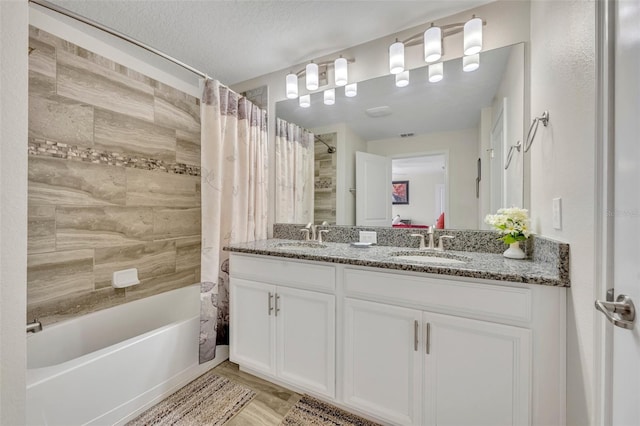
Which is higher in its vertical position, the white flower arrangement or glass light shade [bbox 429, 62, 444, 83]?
glass light shade [bbox 429, 62, 444, 83]

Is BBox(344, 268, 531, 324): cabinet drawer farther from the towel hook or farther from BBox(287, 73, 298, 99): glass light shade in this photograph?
BBox(287, 73, 298, 99): glass light shade

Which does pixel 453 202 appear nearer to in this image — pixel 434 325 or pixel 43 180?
pixel 434 325

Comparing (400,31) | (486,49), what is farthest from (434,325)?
(400,31)

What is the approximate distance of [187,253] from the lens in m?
2.48

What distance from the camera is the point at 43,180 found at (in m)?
1.58

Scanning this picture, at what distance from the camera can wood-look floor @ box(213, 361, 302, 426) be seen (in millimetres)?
1434

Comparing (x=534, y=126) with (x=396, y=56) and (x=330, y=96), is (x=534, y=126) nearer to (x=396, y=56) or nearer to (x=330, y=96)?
(x=396, y=56)

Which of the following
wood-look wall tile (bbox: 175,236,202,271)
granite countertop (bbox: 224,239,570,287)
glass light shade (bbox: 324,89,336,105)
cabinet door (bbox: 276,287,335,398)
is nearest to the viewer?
granite countertop (bbox: 224,239,570,287)

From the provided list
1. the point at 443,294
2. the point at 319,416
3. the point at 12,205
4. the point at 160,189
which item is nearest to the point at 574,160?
the point at 443,294

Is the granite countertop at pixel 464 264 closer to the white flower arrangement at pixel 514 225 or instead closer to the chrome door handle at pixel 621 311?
Answer: the white flower arrangement at pixel 514 225

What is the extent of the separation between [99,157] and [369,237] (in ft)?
6.69

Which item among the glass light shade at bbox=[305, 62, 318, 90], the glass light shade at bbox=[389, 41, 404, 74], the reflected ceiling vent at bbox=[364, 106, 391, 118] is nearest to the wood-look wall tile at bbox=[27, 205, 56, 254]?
the glass light shade at bbox=[305, 62, 318, 90]

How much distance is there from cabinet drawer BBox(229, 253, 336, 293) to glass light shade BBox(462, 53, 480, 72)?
1.52 meters

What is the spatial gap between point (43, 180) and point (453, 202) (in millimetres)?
2609
